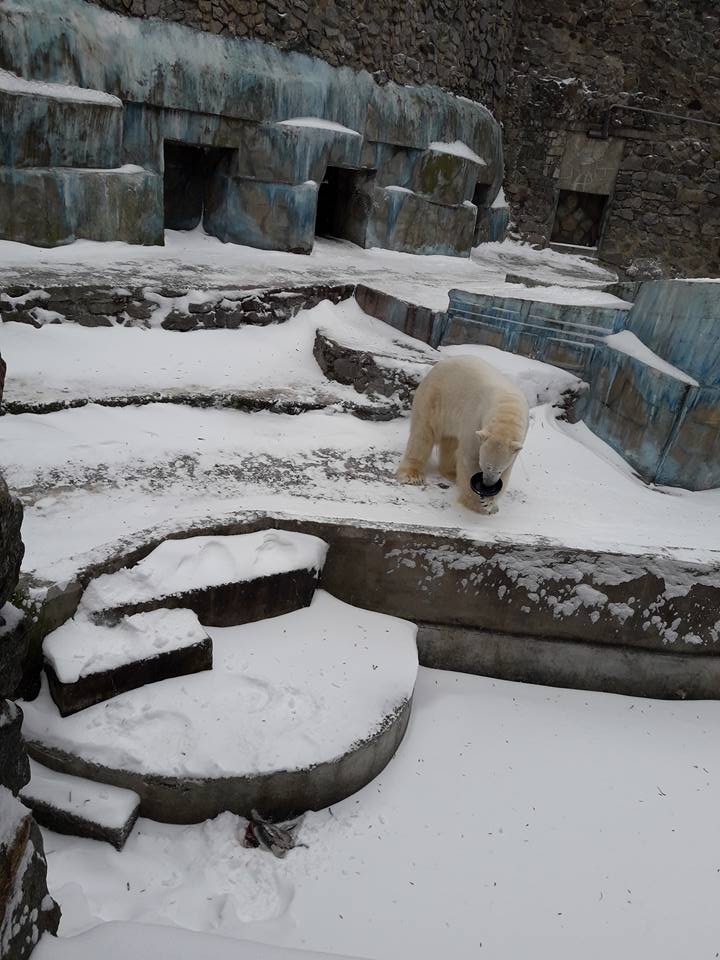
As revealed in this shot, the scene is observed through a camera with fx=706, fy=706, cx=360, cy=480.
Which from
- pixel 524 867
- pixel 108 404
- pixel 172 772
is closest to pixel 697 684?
pixel 524 867

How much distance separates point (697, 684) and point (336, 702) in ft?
6.52

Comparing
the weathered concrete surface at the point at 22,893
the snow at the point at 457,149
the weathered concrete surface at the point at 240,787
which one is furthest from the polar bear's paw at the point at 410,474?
the snow at the point at 457,149

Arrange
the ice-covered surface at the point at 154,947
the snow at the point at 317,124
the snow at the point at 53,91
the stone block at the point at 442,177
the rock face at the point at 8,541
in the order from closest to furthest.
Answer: the rock face at the point at 8,541 → the ice-covered surface at the point at 154,947 → the snow at the point at 53,91 → the snow at the point at 317,124 → the stone block at the point at 442,177

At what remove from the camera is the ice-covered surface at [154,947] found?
1.66m

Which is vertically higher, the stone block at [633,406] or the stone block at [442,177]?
the stone block at [442,177]

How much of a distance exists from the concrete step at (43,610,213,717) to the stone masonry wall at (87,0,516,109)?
6.86 metres

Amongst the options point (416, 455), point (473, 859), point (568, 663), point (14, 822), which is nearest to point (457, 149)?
point (416, 455)

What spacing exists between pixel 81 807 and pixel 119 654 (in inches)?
20.3

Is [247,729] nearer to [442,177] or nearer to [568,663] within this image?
[568,663]

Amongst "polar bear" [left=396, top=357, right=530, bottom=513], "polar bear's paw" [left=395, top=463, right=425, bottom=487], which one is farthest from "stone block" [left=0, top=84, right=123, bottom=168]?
"polar bear's paw" [left=395, top=463, right=425, bottom=487]

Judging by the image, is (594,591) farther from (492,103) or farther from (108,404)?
(492,103)

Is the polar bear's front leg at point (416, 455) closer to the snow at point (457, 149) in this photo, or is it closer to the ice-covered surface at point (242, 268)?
the ice-covered surface at point (242, 268)

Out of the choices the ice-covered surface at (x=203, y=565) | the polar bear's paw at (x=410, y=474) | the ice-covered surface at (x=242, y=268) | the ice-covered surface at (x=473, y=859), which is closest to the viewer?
the ice-covered surface at (x=473, y=859)

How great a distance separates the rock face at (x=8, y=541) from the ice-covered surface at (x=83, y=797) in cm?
115
